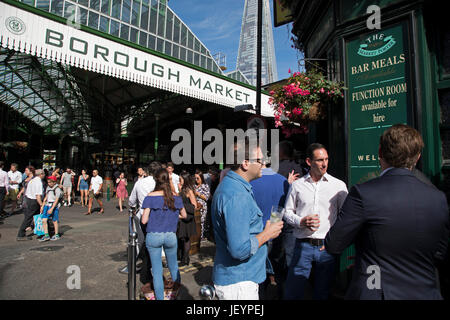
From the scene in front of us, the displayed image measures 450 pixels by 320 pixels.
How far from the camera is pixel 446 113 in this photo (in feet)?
10.2

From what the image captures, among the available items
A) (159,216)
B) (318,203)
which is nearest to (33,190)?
(159,216)

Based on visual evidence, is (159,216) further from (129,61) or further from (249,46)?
(249,46)

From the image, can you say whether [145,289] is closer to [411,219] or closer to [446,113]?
[411,219]

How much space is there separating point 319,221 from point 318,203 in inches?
12.0

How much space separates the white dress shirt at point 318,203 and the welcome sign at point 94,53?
5061 mm

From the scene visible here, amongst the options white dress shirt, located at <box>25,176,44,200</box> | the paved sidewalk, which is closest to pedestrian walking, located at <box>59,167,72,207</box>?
the paved sidewalk

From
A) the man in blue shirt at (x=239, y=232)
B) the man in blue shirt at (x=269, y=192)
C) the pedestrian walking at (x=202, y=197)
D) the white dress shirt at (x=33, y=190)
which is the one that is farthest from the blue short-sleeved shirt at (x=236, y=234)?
the white dress shirt at (x=33, y=190)

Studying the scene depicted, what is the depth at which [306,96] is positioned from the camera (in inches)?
146

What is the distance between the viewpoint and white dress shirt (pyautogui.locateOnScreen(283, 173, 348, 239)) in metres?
2.80

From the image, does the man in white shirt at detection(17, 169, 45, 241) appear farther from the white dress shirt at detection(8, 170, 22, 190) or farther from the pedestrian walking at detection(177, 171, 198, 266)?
the white dress shirt at detection(8, 170, 22, 190)

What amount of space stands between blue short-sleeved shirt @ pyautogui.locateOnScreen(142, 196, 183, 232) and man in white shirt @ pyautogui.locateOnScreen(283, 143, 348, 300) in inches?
64.5

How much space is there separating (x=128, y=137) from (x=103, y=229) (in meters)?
17.5

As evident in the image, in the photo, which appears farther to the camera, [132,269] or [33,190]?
[33,190]

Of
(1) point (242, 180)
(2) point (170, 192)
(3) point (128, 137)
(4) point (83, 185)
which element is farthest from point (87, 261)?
(3) point (128, 137)
